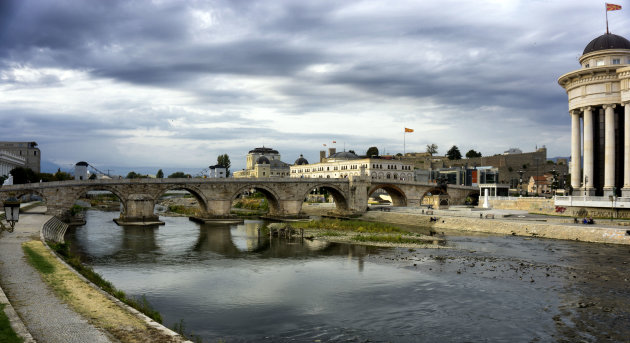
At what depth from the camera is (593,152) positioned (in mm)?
55625

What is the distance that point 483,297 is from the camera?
2327 cm

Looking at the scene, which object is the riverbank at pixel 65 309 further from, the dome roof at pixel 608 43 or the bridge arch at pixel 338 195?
the bridge arch at pixel 338 195

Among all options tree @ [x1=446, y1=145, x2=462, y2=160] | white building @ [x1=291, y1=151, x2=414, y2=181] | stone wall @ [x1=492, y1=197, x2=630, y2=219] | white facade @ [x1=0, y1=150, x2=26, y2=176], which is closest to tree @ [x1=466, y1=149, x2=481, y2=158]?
tree @ [x1=446, y1=145, x2=462, y2=160]

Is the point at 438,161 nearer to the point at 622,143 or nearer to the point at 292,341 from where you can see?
the point at 622,143

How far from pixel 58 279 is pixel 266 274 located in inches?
513

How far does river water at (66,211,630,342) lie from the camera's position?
60.5 ft

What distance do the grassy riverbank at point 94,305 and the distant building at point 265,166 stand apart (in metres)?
119

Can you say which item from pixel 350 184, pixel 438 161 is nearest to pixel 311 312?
pixel 350 184

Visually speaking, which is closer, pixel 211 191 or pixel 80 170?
pixel 211 191

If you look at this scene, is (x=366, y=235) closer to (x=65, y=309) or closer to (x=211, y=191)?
(x=211, y=191)

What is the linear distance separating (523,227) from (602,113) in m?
19.1

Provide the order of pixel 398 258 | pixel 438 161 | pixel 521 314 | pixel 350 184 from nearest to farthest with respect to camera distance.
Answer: pixel 521 314 → pixel 398 258 → pixel 350 184 → pixel 438 161

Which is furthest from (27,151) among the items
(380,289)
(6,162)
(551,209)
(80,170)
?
(380,289)

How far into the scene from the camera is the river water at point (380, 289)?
1845cm
